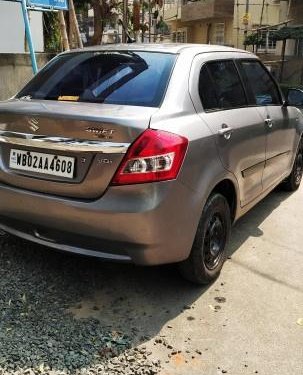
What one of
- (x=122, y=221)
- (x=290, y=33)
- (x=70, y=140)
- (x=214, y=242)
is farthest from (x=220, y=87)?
(x=290, y=33)

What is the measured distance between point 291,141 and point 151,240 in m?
3.01

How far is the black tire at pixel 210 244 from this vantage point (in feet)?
11.4

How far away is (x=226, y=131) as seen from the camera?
373 cm

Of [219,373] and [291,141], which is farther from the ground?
[291,141]

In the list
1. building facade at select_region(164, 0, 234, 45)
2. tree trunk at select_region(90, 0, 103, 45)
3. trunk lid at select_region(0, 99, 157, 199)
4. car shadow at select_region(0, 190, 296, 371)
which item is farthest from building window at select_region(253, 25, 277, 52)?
trunk lid at select_region(0, 99, 157, 199)

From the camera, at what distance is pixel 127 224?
120 inches

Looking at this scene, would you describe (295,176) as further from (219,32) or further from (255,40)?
(219,32)

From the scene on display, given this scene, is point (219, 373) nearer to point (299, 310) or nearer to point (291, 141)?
point (299, 310)

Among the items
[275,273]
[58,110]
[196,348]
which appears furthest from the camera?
[275,273]

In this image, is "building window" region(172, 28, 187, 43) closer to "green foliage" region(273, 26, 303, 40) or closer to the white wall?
"green foliage" region(273, 26, 303, 40)

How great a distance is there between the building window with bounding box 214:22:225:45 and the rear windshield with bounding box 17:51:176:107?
32905mm

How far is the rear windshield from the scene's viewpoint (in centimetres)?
346

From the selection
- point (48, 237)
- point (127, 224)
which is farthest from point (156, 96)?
point (48, 237)

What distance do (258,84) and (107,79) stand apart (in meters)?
1.83
